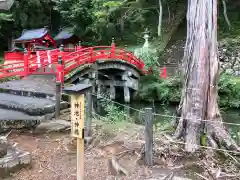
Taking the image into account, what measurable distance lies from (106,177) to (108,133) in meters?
2.07

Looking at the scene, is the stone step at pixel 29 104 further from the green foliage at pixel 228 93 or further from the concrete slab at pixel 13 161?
the green foliage at pixel 228 93

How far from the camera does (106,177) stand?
15.6ft

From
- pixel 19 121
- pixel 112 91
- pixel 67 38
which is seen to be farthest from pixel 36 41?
pixel 19 121

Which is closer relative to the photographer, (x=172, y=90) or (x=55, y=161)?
(x=55, y=161)

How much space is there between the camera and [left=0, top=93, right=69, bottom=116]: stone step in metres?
7.50

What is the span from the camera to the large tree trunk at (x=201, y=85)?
5.74 metres

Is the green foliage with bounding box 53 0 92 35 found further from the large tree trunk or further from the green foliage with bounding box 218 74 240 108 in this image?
the large tree trunk

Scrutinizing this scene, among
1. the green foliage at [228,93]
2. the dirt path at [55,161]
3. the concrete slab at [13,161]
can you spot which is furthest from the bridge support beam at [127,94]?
the concrete slab at [13,161]

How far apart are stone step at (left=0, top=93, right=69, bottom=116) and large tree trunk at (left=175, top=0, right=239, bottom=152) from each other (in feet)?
11.5

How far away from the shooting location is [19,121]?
6941 millimetres

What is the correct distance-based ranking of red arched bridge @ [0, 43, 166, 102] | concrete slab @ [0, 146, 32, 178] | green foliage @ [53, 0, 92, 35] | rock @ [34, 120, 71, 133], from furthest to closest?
green foliage @ [53, 0, 92, 35] → red arched bridge @ [0, 43, 166, 102] → rock @ [34, 120, 71, 133] → concrete slab @ [0, 146, 32, 178]

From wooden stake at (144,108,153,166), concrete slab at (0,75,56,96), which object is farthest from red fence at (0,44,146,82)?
wooden stake at (144,108,153,166)

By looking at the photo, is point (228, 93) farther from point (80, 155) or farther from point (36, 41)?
point (36, 41)

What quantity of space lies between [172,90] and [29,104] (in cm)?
935
